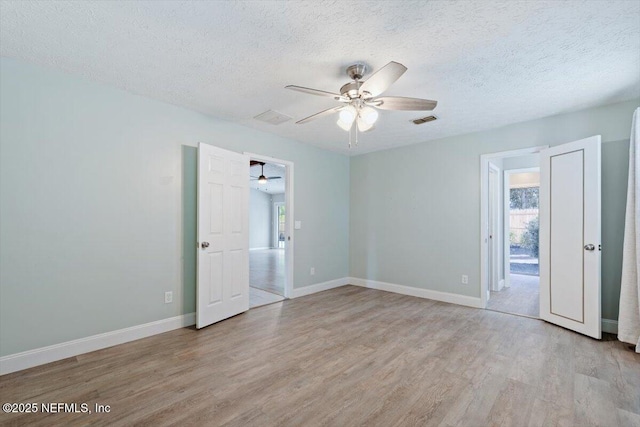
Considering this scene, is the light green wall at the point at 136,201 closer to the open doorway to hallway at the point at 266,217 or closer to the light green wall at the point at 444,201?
the light green wall at the point at 444,201

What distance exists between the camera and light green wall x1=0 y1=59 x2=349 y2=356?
93.5 inches

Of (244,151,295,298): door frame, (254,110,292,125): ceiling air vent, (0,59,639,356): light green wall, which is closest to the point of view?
(0,59,639,356): light green wall

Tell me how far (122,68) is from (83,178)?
108 cm

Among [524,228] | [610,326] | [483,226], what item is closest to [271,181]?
[483,226]

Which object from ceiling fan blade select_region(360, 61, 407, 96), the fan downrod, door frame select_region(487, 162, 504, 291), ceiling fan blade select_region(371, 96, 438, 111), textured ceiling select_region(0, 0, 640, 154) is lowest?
door frame select_region(487, 162, 504, 291)

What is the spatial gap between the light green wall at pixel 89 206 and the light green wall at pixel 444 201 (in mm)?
2921

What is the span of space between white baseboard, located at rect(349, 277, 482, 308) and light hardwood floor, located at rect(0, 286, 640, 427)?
0.75m

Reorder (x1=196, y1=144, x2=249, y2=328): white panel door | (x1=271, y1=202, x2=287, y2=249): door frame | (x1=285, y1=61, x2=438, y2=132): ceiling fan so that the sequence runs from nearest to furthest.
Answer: (x1=285, y1=61, x2=438, y2=132): ceiling fan < (x1=196, y1=144, x2=249, y2=328): white panel door < (x1=271, y1=202, x2=287, y2=249): door frame

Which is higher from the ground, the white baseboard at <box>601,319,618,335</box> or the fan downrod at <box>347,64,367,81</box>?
the fan downrod at <box>347,64,367,81</box>

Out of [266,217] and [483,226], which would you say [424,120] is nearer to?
A: [483,226]

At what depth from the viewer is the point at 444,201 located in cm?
454

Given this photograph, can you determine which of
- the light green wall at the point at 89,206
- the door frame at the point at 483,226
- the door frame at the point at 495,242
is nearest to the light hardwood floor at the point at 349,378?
the light green wall at the point at 89,206

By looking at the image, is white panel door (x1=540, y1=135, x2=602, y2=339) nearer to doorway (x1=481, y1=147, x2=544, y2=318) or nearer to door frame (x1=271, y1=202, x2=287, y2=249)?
doorway (x1=481, y1=147, x2=544, y2=318)

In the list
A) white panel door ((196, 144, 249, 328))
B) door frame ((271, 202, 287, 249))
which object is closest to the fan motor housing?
white panel door ((196, 144, 249, 328))
